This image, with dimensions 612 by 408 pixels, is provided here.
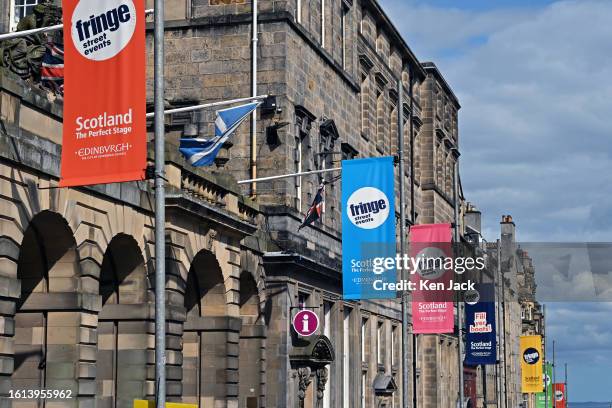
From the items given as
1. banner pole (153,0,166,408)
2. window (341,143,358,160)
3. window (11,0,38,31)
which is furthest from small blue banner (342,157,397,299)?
banner pole (153,0,166,408)

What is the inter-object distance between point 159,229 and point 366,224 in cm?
1417

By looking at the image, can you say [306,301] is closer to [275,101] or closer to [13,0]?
[275,101]

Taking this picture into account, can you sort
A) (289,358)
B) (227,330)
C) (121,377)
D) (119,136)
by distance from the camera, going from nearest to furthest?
(119,136)
(121,377)
(227,330)
(289,358)

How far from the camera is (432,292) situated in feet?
131

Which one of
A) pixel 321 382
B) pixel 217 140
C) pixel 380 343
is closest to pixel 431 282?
pixel 321 382

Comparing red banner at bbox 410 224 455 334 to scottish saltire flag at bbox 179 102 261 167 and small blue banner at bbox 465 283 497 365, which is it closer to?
scottish saltire flag at bbox 179 102 261 167

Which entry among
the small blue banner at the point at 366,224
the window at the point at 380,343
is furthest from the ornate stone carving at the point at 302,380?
the window at the point at 380,343

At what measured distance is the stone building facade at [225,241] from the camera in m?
24.4

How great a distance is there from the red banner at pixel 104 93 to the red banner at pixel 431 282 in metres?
Answer: 18.2

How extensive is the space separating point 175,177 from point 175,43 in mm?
11252

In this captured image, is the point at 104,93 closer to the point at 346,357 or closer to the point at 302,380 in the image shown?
the point at 302,380

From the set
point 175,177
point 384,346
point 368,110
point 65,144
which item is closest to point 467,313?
point 384,346

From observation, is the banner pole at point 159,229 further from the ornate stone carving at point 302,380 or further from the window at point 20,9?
the ornate stone carving at point 302,380

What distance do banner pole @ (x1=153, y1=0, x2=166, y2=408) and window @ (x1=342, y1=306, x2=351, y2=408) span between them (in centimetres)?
2531
